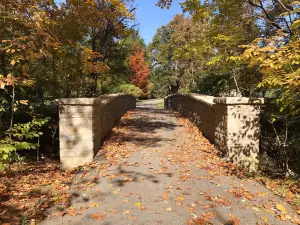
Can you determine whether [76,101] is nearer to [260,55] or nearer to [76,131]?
[76,131]

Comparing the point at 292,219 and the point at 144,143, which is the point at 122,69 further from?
the point at 292,219

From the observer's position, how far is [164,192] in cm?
442

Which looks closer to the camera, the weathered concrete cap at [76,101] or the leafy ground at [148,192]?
the leafy ground at [148,192]

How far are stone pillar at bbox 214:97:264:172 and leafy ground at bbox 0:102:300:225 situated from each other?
338 millimetres

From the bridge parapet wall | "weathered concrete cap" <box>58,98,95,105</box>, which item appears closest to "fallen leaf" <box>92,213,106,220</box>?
"weathered concrete cap" <box>58,98,95,105</box>

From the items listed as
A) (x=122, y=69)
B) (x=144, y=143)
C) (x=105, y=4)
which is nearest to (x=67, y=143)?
(x=144, y=143)

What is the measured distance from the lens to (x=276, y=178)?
19.3ft

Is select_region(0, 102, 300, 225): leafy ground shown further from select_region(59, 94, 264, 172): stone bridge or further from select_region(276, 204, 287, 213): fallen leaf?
select_region(59, 94, 264, 172): stone bridge

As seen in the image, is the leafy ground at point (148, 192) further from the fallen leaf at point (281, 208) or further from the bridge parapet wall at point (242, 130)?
the bridge parapet wall at point (242, 130)

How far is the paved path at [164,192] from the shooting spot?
3719mm

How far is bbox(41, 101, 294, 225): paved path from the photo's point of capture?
372cm

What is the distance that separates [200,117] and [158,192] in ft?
15.8

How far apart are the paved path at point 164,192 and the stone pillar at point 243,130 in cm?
37

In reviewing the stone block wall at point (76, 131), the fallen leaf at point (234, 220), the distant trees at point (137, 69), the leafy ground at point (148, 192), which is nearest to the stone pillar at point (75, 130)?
the stone block wall at point (76, 131)
